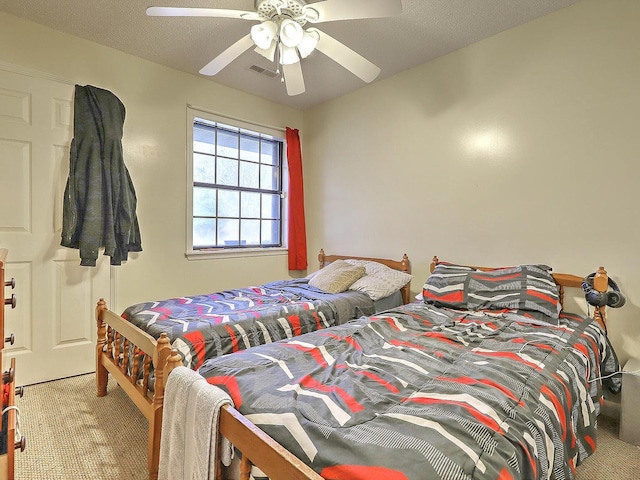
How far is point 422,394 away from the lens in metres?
1.17

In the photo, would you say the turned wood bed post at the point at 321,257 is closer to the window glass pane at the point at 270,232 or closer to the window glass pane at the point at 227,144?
the window glass pane at the point at 270,232

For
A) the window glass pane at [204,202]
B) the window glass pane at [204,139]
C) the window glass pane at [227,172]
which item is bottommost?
the window glass pane at [204,202]

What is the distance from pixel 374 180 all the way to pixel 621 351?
2.24 m

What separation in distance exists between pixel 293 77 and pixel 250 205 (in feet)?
6.12

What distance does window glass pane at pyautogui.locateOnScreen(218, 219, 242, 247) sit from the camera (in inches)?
143

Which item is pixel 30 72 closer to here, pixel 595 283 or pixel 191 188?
pixel 191 188

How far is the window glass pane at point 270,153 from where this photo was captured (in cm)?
397

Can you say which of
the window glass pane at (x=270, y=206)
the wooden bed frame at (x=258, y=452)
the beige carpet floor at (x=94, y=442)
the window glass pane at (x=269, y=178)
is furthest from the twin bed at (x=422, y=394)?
the window glass pane at (x=269, y=178)

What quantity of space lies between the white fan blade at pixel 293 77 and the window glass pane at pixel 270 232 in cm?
189

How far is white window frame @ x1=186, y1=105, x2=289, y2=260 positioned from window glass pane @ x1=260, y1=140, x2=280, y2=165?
0.27 ft

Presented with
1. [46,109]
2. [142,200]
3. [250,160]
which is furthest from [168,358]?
[250,160]

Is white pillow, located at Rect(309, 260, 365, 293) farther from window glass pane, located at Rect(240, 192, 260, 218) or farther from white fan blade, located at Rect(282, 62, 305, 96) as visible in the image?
white fan blade, located at Rect(282, 62, 305, 96)

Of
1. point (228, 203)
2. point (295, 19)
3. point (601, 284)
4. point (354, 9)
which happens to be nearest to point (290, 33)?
point (295, 19)

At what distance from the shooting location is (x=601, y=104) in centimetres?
215
